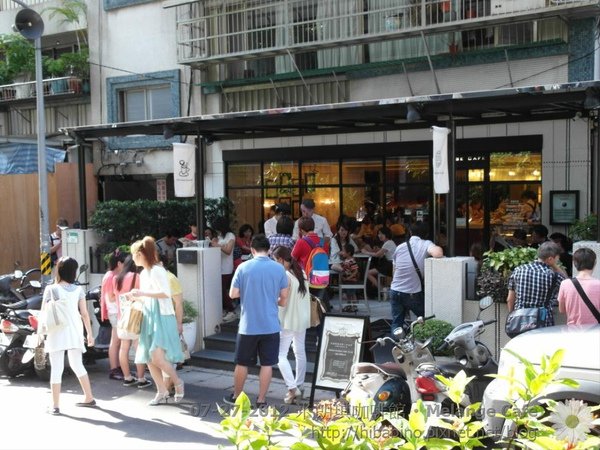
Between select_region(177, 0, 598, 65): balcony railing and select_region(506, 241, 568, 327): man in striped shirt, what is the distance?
6.00 meters

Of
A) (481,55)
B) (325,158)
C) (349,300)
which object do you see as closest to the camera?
(349,300)

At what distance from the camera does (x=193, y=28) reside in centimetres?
1712

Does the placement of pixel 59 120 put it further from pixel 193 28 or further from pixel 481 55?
pixel 481 55

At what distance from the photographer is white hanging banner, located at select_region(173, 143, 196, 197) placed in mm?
11727

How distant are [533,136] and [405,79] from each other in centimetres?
286

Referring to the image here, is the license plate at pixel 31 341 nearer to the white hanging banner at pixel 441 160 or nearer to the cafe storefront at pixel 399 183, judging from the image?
the white hanging banner at pixel 441 160

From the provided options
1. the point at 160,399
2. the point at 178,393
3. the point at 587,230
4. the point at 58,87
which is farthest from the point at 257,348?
the point at 58,87

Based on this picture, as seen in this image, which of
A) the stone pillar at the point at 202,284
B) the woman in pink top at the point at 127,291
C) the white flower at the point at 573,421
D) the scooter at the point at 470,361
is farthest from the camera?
the stone pillar at the point at 202,284

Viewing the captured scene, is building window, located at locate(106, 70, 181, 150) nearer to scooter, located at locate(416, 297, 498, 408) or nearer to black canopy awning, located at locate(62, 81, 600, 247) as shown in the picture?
black canopy awning, located at locate(62, 81, 600, 247)

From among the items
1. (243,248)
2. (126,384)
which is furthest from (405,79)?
(126,384)

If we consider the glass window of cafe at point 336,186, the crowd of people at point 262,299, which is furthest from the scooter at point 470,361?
the glass window of cafe at point 336,186

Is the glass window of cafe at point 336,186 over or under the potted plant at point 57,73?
under

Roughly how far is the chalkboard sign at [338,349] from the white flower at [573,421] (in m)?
5.25

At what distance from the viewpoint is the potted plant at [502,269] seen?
8.62 m
